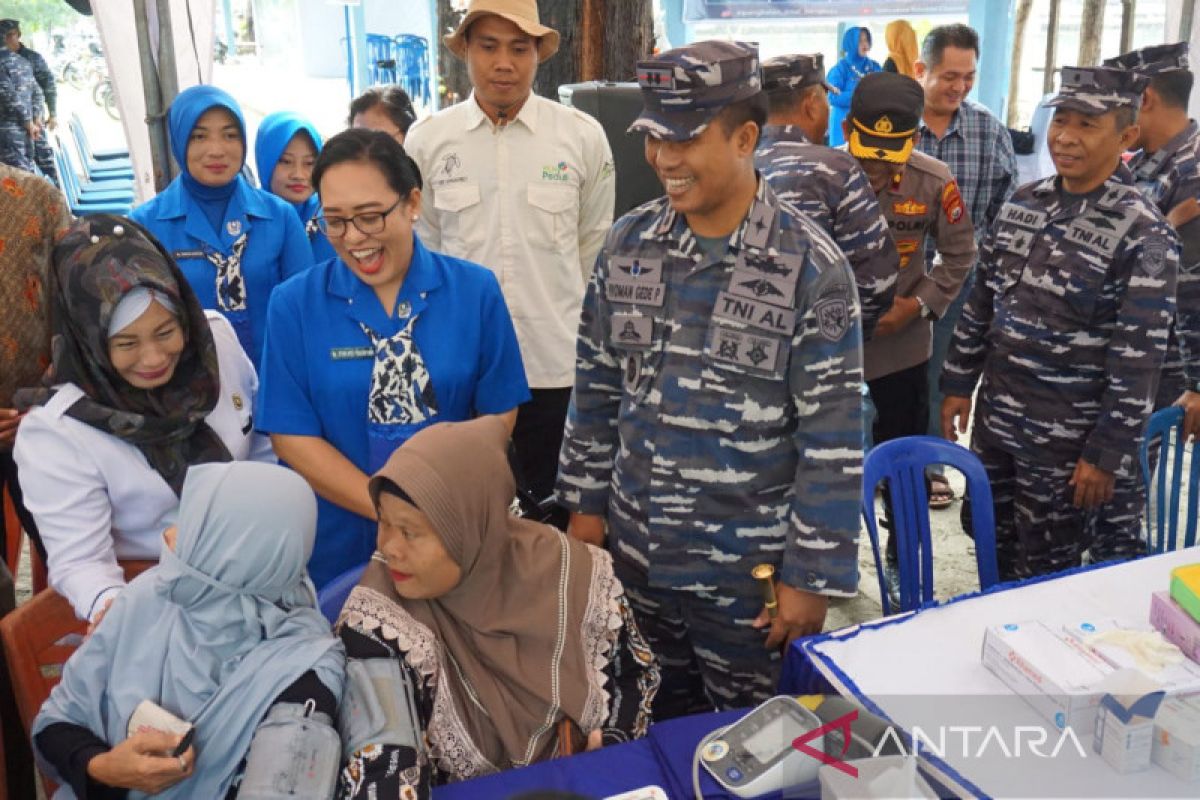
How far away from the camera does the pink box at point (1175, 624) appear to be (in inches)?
58.9

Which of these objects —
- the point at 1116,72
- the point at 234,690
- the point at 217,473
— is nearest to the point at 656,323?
the point at 217,473

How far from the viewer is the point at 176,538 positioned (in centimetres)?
152

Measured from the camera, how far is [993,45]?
342 inches

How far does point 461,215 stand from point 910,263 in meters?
1.43

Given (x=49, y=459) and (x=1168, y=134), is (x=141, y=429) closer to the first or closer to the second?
(x=49, y=459)

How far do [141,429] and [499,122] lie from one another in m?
1.35

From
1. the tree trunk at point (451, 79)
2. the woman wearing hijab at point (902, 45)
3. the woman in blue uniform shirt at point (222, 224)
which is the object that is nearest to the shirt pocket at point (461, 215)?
the woman in blue uniform shirt at point (222, 224)

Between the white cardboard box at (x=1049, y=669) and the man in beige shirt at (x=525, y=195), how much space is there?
148cm

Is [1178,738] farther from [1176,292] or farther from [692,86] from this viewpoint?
[1176,292]

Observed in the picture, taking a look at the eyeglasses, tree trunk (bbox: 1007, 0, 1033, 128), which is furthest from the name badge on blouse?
tree trunk (bbox: 1007, 0, 1033, 128)

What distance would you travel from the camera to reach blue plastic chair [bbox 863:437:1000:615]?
219 centimetres

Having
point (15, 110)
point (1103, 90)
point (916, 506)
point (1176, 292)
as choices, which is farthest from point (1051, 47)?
point (15, 110)

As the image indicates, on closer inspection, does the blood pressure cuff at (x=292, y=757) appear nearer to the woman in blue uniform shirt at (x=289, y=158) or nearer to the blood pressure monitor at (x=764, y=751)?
the blood pressure monitor at (x=764, y=751)

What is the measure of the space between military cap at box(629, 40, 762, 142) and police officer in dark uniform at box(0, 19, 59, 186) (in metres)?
6.58
